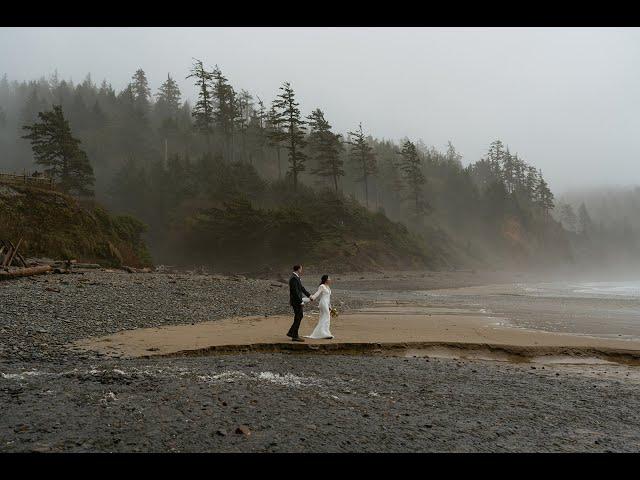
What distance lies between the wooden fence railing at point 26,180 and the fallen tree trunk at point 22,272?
40.1 feet

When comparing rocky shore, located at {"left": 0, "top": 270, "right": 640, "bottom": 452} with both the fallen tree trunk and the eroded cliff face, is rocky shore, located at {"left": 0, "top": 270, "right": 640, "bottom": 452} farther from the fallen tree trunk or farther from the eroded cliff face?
the eroded cliff face

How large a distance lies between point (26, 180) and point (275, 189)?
123 feet

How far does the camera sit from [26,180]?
102 ft

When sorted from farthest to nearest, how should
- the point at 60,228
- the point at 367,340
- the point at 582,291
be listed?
the point at 582,291, the point at 60,228, the point at 367,340

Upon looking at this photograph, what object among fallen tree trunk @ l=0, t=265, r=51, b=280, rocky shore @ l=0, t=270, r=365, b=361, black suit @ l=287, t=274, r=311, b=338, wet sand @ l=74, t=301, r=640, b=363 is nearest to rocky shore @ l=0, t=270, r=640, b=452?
rocky shore @ l=0, t=270, r=365, b=361

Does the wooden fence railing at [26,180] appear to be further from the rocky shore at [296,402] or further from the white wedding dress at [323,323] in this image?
the white wedding dress at [323,323]

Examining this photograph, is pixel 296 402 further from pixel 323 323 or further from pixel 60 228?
pixel 60 228

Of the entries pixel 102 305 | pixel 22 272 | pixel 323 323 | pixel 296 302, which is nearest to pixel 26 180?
pixel 22 272

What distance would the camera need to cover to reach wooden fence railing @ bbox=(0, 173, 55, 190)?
2998cm

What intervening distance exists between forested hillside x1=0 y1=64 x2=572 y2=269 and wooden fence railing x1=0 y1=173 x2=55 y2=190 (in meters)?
14.6

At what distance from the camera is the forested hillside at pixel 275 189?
5091 cm

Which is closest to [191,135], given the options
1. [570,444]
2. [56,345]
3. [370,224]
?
[370,224]

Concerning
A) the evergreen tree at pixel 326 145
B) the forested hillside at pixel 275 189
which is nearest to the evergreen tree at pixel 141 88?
the forested hillside at pixel 275 189
